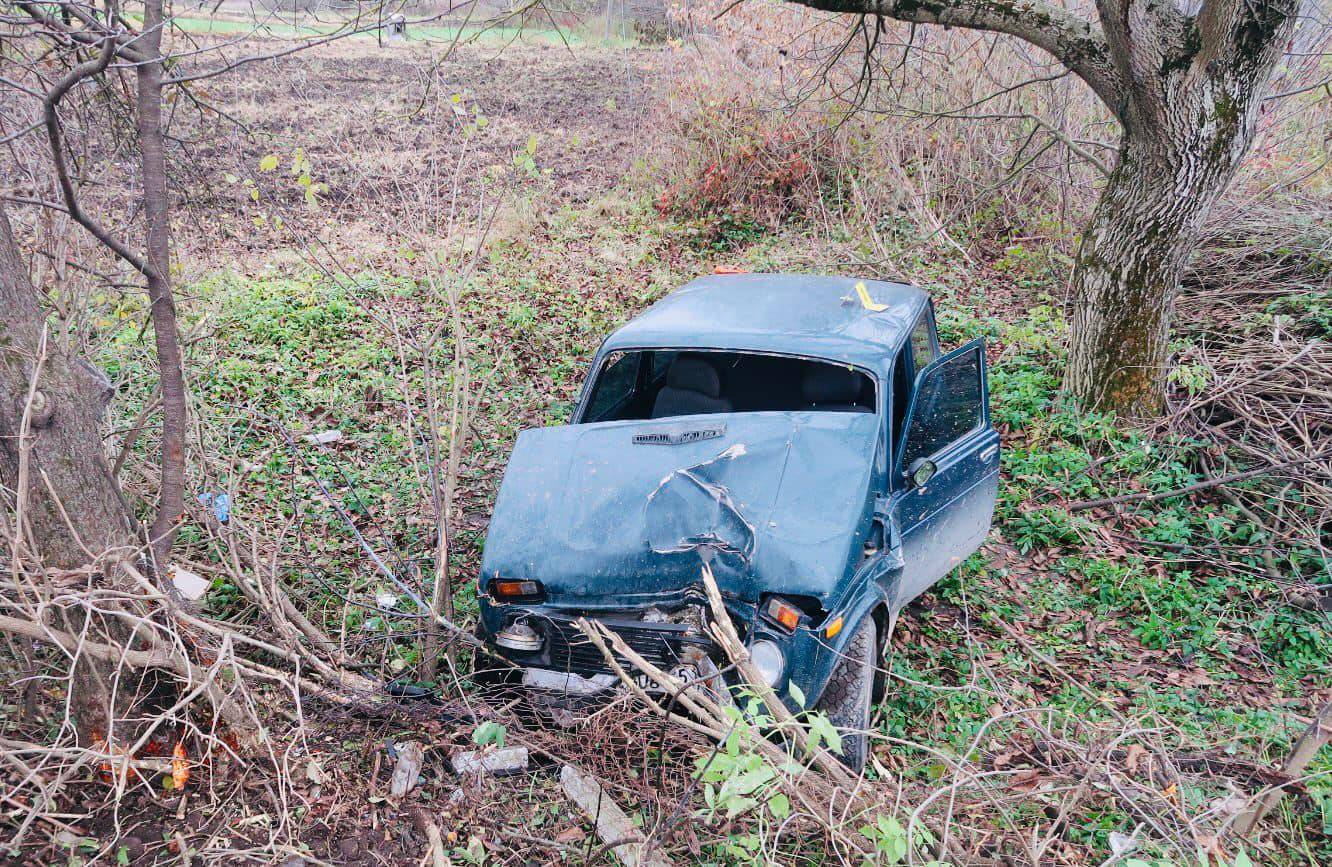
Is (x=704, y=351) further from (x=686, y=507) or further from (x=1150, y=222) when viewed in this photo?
(x=1150, y=222)

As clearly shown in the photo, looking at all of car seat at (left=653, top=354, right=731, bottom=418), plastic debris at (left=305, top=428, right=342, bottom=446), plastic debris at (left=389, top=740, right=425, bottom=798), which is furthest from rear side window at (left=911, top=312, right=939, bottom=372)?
plastic debris at (left=305, top=428, right=342, bottom=446)

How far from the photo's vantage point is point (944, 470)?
4504 mm

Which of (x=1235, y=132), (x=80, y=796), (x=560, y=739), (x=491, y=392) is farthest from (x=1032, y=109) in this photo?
(x=80, y=796)

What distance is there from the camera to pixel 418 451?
21.0 ft

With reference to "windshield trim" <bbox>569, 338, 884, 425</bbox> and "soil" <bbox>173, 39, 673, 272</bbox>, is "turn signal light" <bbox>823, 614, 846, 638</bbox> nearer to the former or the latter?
"windshield trim" <bbox>569, 338, 884, 425</bbox>

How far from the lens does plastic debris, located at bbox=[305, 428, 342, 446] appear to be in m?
6.54

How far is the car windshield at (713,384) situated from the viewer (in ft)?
15.0

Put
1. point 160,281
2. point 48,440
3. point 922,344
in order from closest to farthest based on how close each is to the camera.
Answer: point 48,440, point 160,281, point 922,344

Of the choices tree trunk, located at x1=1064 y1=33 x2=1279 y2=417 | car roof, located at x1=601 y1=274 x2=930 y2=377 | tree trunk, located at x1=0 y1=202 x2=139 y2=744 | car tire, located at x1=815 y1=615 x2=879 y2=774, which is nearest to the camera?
tree trunk, located at x1=0 y1=202 x2=139 y2=744

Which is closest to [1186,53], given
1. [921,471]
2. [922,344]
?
[922,344]

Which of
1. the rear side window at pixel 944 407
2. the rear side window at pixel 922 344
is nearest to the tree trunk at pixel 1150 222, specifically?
the rear side window at pixel 922 344

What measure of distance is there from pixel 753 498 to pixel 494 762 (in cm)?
151

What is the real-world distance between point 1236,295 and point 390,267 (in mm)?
8597

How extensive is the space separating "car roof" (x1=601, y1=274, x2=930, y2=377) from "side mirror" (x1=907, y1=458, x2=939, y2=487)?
487mm
